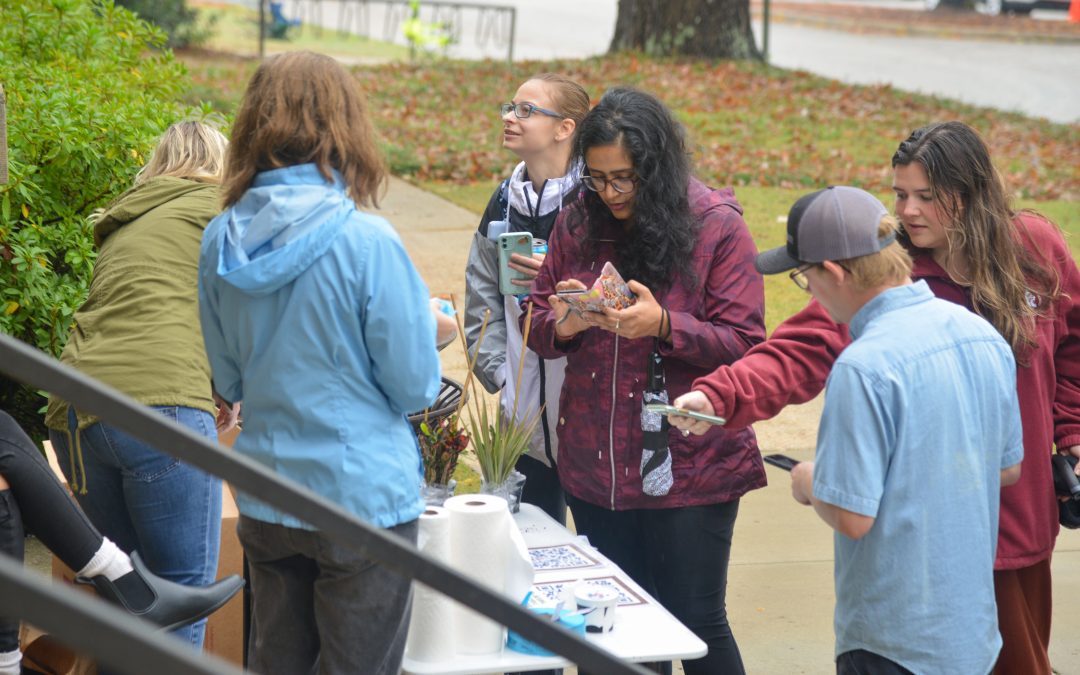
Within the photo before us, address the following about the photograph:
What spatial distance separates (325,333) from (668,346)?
105 centimetres

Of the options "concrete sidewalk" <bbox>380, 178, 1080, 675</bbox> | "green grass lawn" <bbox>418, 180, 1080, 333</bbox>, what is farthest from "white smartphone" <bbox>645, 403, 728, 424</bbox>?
"green grass lawn" <bbox>418, 180, 1080, 333</bbox>

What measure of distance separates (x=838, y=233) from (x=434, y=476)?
1.37m

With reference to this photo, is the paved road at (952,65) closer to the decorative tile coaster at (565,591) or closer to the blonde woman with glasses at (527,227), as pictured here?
the blonde woman with glasses at (527,227)

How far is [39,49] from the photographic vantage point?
19.3 ft

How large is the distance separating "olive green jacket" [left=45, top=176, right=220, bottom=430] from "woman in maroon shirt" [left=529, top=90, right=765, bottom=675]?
0.97 metres

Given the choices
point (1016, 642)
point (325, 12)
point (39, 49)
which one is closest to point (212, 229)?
point (1016, 642)

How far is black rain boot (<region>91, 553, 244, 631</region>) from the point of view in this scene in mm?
3279

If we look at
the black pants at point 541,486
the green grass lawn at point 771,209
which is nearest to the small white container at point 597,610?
the black pants at point 541,486

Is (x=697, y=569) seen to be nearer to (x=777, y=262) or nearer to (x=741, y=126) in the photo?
(x=777, y=262)

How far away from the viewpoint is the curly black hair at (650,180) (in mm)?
3309

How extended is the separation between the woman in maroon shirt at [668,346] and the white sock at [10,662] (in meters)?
1.55

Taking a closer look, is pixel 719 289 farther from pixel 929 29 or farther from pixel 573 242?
pixel 929 29

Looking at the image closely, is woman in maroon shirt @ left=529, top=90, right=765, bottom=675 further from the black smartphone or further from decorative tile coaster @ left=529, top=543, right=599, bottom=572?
the black smartphone

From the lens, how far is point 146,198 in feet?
11.4
